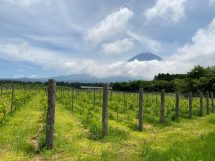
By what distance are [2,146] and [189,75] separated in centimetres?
9503

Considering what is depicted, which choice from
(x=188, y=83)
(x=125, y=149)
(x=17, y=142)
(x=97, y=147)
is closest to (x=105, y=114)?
(x=97, y=147)

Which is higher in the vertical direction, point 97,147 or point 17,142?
point 17,142

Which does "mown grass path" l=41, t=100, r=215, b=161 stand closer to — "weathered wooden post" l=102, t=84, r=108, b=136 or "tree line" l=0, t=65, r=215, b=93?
"weathered wooden post" l=102, t=84, r=108, b=136

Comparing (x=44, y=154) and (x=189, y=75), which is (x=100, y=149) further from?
(x=189, y=75)

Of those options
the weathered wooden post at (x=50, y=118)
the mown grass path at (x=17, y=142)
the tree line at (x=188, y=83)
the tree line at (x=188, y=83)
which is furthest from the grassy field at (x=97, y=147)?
the tree line at (x=188, y=83)

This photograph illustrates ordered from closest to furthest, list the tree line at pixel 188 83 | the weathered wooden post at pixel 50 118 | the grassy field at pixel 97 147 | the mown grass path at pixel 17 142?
the grassy field at pixel 97 147 < the mown grass path at pixel 17 142 < the weathered wooden post at pixel 50 118 < the tree line at pixel 188 83

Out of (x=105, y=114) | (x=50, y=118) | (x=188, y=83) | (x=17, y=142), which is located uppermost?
(x=188, y=83)

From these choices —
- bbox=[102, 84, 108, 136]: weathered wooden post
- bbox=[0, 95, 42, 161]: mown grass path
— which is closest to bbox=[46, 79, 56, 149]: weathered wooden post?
bbox=[0, 95, 42, 161]: mown grass path

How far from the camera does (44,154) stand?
9.52m

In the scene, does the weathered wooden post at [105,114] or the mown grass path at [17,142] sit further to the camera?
the weathered wooden post at [105,114]

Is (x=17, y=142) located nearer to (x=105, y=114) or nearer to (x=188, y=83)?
(x=105, y=114)

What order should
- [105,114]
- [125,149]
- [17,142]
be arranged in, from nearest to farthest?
[125,149], [17,142], [105,114]

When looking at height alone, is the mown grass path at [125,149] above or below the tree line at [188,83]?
below

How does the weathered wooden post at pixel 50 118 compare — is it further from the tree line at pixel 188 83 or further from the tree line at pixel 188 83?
the tree line at pixel 188 83
